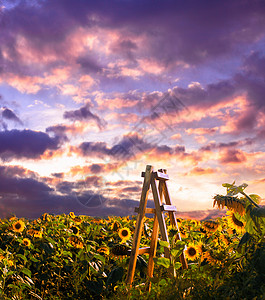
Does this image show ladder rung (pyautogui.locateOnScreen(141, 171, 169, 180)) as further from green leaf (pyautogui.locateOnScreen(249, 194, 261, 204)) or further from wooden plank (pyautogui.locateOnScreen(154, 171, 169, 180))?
green leaf (pyautogui.locateOnScreen(249, 194, 261, 204))

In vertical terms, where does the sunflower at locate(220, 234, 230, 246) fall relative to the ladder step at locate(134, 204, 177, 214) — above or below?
below

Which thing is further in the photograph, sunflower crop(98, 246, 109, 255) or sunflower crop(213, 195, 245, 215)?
sunflower crop(98, 246, 109, 255)

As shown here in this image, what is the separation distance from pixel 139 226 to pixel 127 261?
68 cm

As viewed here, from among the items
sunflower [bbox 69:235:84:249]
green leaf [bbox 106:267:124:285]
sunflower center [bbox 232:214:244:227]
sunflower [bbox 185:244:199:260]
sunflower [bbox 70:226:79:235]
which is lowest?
green leaf [bbox 106:267:124:285]

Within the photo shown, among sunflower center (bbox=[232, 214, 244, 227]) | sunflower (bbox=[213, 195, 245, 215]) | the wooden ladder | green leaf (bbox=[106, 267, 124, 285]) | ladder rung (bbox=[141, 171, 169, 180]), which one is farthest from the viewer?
ladder rung (bbox=[141, 171, 169, 180])

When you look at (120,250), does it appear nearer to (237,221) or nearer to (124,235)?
(124,235)

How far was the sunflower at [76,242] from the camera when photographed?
6.88 metres

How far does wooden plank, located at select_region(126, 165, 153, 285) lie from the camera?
609 cm

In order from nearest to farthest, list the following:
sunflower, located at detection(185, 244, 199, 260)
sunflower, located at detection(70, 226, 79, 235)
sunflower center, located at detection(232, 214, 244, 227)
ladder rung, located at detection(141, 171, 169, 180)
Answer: sunflower center, located at detection(232, 214, 244, 227) → sunflower, located at detection(185, 244, 199, 260) → ladder rung, located at detection(141, 171, 169, 180) → sunflower, located at detection(70, 226, 79, 235)

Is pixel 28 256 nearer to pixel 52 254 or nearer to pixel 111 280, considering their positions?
pixel 52 254

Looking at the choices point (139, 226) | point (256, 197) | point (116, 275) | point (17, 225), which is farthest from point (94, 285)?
point (256, 197)

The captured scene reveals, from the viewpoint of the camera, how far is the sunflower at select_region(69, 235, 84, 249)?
271 inches

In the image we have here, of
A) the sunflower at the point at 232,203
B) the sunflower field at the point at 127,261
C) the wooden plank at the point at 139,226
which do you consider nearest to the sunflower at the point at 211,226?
the sunflower field at the point at 127,261

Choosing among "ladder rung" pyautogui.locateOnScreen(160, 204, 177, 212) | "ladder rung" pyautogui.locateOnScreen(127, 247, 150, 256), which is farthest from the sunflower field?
"ladder rung" pyautogui.locateOnScreen(160, 204, 177, 212)
